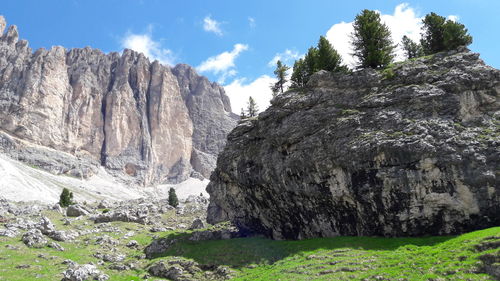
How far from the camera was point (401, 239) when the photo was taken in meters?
34.3

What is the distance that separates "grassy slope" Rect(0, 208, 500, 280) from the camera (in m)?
25.9

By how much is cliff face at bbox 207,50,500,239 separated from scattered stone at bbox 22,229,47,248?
26724 millimetres

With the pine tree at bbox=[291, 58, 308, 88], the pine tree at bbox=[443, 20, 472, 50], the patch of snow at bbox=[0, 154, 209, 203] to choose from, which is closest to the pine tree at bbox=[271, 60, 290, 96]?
the pine tree at bbox=[291, 58, 308, 88]

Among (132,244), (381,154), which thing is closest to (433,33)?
(381,154)

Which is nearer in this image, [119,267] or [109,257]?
[119,267]

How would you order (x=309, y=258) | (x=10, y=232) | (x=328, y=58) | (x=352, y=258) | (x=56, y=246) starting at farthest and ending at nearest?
1. (x=328, y=58)
2. (x=10, y=232)
3. (x=56, y=246)
4. (x=309, y=258)
5. (x=352, y=258)

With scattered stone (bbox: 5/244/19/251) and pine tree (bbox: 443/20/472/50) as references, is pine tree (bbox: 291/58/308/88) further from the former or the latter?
scattered stone (bbox: 5/244/19/251)

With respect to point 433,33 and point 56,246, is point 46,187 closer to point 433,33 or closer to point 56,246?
point 56,246

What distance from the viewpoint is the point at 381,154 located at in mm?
37312

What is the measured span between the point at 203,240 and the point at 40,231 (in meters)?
21.8

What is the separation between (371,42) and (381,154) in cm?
2283

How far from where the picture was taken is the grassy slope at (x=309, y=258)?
25875 millimetres

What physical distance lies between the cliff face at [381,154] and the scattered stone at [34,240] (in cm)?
2672

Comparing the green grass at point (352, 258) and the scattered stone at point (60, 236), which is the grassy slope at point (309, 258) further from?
the scattered stone at point (60, 236)
